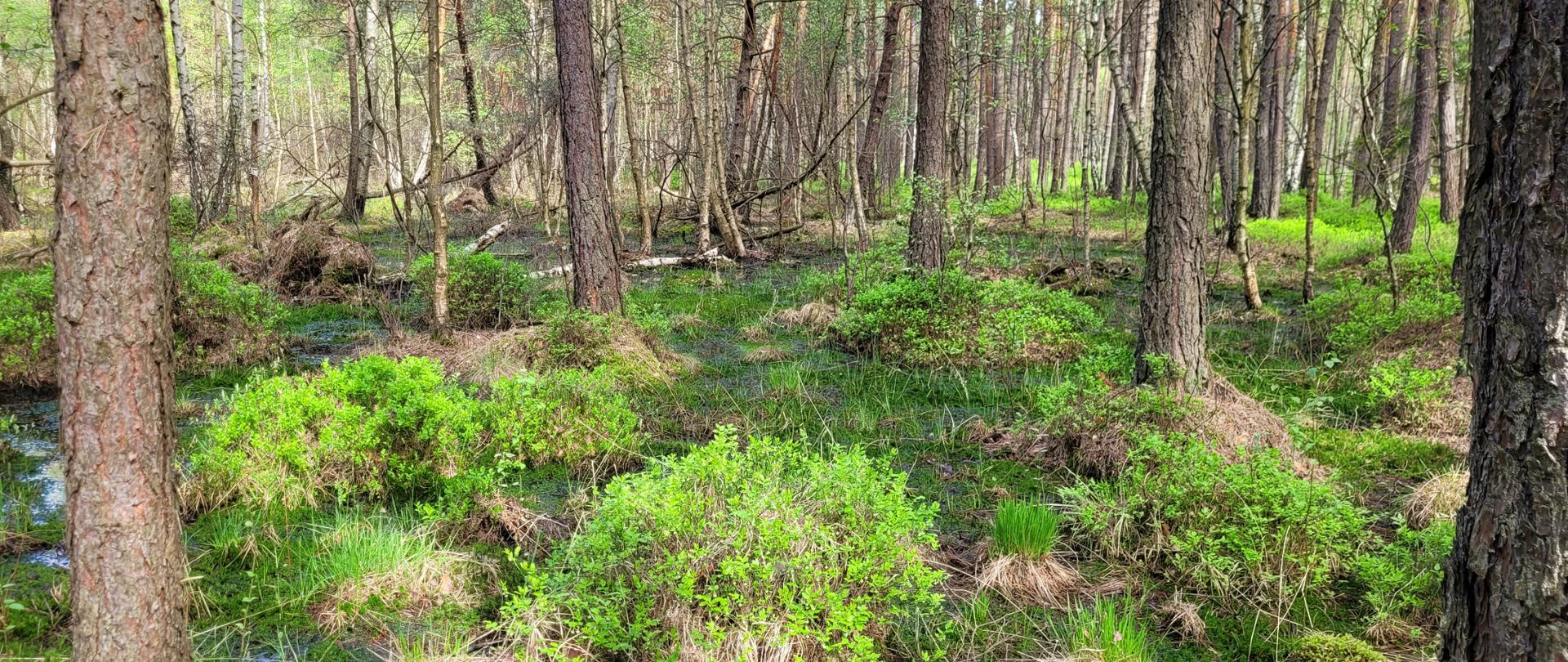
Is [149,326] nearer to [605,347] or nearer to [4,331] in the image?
[605,347]

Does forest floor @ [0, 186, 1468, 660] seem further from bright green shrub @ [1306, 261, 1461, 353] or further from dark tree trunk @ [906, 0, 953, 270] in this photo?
dark tree trunk @ [906, 0, 953, 270]

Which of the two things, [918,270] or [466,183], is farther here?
[466,183]

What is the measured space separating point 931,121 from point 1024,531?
6.61m

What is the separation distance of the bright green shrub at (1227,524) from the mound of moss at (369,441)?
118 inches

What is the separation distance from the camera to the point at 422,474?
498 cm

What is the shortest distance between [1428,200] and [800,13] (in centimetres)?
1398

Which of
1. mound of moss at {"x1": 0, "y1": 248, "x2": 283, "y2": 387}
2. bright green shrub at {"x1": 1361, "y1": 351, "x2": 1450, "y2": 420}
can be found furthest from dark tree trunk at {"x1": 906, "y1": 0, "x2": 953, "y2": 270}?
mound of moss at {"x1": 0, "y1": 248, "x2": 283, "y2": 387}

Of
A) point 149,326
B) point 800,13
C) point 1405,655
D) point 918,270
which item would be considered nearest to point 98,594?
point 149,326

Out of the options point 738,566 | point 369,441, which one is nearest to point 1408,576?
point 738,566

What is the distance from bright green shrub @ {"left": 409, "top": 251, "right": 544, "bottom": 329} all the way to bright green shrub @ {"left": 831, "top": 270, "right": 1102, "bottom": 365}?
3.63m

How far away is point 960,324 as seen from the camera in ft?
26.6

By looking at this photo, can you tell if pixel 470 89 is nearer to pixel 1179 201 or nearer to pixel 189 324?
pixel 189 324

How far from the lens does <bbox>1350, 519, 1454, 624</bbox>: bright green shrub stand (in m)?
3.45

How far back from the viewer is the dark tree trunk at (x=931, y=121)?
9523 millimetres
